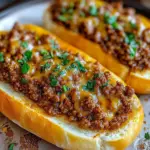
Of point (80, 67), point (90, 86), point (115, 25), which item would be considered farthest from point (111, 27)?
point (90, 86)

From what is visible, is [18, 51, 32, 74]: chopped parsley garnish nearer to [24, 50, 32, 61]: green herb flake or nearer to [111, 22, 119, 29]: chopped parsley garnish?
[24, 50, 32, 61]: green herb flake

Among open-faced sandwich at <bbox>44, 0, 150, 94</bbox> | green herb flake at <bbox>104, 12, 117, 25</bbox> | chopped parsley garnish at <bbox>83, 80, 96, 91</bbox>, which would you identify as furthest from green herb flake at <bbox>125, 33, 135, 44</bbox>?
chopped parsley garnish at <bbox>83, 80, 96, 91</bbox>

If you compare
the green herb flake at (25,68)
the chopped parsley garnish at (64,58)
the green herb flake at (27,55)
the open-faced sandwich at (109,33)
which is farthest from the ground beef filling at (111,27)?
the green herb flake at (25,68)

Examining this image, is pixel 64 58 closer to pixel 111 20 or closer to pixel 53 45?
pixel 53 45

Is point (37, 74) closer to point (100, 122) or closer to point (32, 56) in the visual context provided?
point (32, 56)

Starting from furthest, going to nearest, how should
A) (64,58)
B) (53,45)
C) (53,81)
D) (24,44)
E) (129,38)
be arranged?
(129,38)
(53,45)
(24,44)
(64,58)
(53,81)

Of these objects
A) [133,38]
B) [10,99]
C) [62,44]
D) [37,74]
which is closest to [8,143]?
[10,99]

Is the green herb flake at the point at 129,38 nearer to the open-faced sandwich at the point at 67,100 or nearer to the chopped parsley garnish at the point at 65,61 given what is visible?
the open-faced sandwich at the point at 67,100
